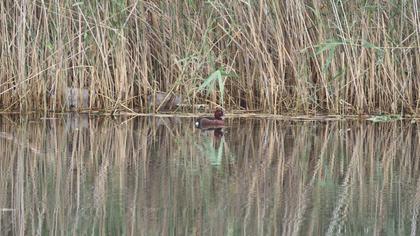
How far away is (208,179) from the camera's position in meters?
4.53

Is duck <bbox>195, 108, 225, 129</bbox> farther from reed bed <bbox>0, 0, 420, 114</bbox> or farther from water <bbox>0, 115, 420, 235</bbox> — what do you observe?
reed bed <bbox>0, 0, 420, 114</bbox>

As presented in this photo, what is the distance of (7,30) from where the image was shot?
25.1 feet

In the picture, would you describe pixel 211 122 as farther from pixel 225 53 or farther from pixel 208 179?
pixel 208 179

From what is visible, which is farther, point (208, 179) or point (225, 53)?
point (225, 53)

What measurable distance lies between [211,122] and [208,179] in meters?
2.32

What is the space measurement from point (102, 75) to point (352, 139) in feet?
7.42

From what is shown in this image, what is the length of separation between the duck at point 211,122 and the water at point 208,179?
0.30 ft

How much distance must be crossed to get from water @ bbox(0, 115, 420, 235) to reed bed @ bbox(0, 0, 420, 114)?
2.09 ft

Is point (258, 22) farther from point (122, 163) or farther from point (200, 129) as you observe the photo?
point (122, 163)

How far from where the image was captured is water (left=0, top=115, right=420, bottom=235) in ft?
11.6

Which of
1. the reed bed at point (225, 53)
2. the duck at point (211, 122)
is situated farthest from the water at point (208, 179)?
the reed bed at point (225, 53)

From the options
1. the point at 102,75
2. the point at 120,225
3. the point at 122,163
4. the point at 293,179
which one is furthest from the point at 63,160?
the point at 102,75

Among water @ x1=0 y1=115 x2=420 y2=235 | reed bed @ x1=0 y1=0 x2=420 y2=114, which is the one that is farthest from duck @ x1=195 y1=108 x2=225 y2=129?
reed bed @ x1=0 y1=0 x2=420 y2=114

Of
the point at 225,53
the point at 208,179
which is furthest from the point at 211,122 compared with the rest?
the point at 208,179
